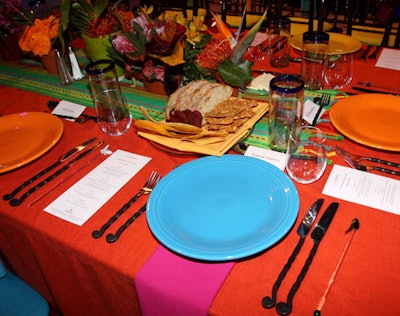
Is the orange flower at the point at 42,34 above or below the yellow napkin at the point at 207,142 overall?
above

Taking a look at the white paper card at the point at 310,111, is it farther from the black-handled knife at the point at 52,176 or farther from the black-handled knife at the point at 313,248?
the black-handled knife at the point at 52,176

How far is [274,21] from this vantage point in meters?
1.38

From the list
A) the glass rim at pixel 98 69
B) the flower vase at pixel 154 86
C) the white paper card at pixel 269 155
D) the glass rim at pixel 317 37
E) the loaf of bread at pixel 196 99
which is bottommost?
the white paper card at pixel 269 155

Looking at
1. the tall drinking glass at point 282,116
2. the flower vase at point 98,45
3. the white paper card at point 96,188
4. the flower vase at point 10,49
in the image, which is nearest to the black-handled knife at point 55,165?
the white paper card at point 96,188

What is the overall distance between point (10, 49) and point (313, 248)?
1714 mm

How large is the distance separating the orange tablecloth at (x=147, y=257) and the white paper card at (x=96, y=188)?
2cm

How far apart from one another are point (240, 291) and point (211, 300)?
0.17 feet

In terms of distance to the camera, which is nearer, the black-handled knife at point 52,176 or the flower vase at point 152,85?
the black-handled knife at point 52,176

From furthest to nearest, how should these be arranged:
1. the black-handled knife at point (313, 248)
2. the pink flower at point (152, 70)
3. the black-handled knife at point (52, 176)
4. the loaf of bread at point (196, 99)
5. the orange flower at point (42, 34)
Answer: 1. the orange flower at point (42, 34)
2. the pink flower at point (152, 70)
3. the loaf of bread at point (196, 99)
4. the black-handled knife at point (52, 176)
5. the black-handled knife at point (313, 248)

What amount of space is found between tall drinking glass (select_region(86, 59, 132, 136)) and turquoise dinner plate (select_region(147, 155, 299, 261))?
0.36 metres

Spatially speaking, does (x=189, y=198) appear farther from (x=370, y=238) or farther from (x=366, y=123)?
(x=366, y=123)

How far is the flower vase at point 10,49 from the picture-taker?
167 cm

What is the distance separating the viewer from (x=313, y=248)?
636mm

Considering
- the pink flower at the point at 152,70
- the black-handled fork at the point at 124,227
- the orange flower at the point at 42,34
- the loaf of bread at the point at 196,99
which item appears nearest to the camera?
the black-handled fork at the point at 124,227
